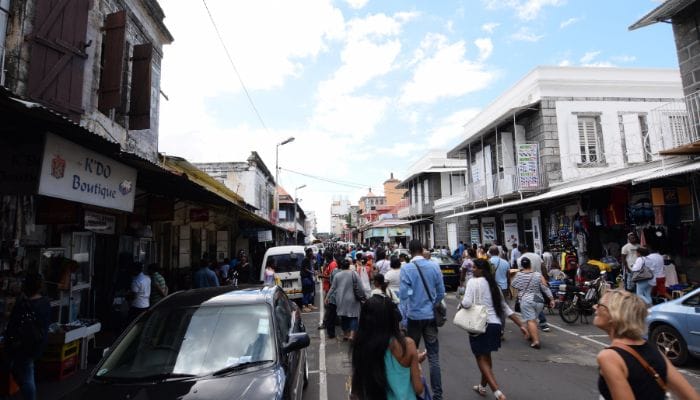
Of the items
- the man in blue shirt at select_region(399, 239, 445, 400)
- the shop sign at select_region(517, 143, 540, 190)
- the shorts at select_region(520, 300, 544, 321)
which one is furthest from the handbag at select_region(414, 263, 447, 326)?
the shop sign at select_region(517, 143, 540, 190)

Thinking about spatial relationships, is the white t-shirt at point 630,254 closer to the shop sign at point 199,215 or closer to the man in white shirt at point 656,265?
the man in white shirt at point 656,265

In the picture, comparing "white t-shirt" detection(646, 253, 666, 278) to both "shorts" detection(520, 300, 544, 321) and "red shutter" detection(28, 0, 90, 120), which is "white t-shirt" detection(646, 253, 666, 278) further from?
"red shutter" detection(28, 0, 90, 120)

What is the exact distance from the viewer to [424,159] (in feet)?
108

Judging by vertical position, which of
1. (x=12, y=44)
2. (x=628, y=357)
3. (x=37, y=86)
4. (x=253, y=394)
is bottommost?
(x=253, y=394)

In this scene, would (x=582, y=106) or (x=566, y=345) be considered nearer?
(x=566, y=345)

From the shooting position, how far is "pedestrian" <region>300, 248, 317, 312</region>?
39.0ft

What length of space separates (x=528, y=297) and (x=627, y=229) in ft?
21.7

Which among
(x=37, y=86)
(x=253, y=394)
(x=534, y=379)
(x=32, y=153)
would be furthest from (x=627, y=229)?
(x=37, y=86)

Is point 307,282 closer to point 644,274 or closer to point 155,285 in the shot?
point 155,285

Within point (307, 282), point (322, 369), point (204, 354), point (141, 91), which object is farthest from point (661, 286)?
point (141, 91)

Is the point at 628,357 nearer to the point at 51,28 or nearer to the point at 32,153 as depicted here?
the point at 32,153

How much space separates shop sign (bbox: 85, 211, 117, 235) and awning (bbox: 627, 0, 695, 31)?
1377 cm

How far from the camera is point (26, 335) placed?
14.6 ft

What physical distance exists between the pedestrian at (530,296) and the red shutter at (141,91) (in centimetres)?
887
